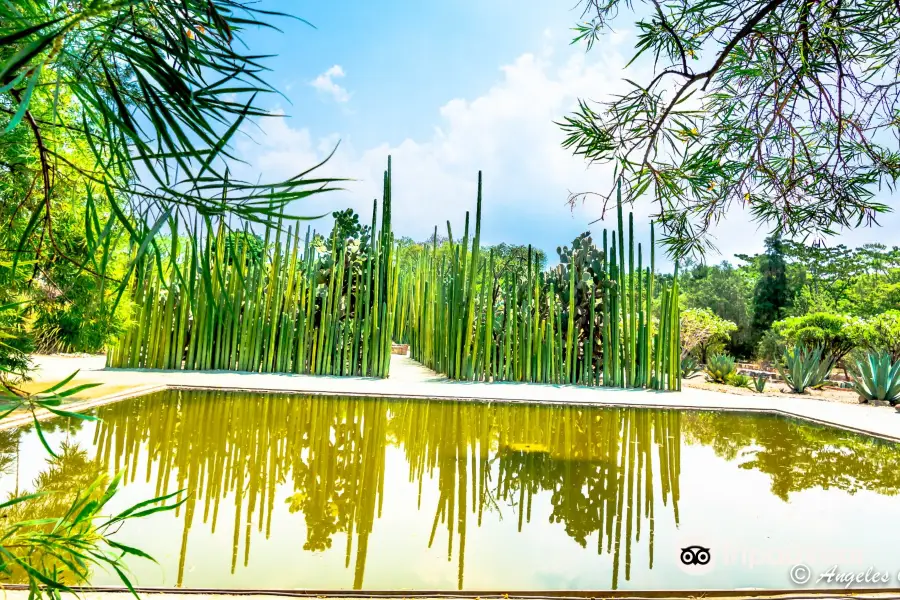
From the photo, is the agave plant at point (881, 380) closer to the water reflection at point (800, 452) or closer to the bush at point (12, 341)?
the water reflection at point (800, 452)

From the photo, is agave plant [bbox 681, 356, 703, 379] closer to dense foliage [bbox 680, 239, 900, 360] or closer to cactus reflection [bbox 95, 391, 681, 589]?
dense foliage [bbox 680, 239, 900, 360]

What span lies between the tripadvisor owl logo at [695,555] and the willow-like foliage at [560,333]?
4.25m

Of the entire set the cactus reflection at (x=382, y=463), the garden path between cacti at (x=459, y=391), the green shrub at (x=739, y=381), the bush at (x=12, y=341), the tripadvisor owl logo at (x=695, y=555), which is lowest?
the tripadvisor owl logo at (x=695, y=555)

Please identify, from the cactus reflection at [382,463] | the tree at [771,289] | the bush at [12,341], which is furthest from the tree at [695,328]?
the bush at [12,341]

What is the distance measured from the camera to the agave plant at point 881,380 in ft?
19.5

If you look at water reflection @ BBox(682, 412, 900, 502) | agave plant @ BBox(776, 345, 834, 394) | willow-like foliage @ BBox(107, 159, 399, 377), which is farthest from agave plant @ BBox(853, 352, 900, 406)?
willow-like foliage @ BBox(107, 159, 399, 377)

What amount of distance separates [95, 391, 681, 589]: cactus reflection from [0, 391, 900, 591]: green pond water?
0.01 metres

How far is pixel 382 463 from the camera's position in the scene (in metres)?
2.64

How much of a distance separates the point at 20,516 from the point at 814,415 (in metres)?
5.34

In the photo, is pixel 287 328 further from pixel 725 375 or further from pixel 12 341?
pixel 725 375

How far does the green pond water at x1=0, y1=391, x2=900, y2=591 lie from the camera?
1589mm

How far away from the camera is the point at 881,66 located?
1651mm

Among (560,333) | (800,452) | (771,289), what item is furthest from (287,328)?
(771,289)

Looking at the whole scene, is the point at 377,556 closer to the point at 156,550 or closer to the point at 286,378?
the point at 156,550
